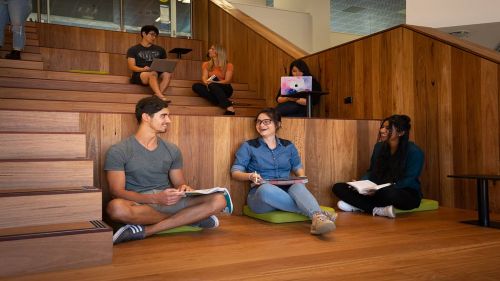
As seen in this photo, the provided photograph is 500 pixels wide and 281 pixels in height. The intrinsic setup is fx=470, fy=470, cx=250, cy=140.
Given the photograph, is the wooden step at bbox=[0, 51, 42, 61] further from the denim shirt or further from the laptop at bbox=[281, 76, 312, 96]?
the denim shirt

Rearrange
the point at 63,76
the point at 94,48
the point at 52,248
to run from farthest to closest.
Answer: the point at 94,48
the point at 63,76
the point at 52,248

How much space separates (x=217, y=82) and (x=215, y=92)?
0.54 feet

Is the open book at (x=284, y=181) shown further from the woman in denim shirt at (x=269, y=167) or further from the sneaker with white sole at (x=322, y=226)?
the sneaker with white sole at (x=322, y=226)

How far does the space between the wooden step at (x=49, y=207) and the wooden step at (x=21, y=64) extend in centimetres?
311

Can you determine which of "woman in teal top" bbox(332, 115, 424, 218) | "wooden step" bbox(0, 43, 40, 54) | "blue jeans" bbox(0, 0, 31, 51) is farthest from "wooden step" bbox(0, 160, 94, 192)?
"wooden step" bbox(0, 43, 40, 54)

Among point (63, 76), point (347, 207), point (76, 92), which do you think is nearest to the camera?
point (347, 207)

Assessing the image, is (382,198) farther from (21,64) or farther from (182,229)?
(21,64)

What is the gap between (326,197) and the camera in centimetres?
368

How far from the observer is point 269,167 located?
127 inches

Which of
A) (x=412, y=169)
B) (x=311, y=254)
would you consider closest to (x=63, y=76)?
(x=412, y=169)

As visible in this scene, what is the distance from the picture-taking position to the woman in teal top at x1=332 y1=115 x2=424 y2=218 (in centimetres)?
325

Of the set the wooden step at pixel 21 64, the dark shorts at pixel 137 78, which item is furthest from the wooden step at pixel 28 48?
the dark shorts at pixel 137 78

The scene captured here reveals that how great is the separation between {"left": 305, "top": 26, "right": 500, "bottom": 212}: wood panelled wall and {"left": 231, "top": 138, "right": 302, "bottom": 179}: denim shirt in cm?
119

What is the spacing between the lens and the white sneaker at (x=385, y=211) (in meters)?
3.18
